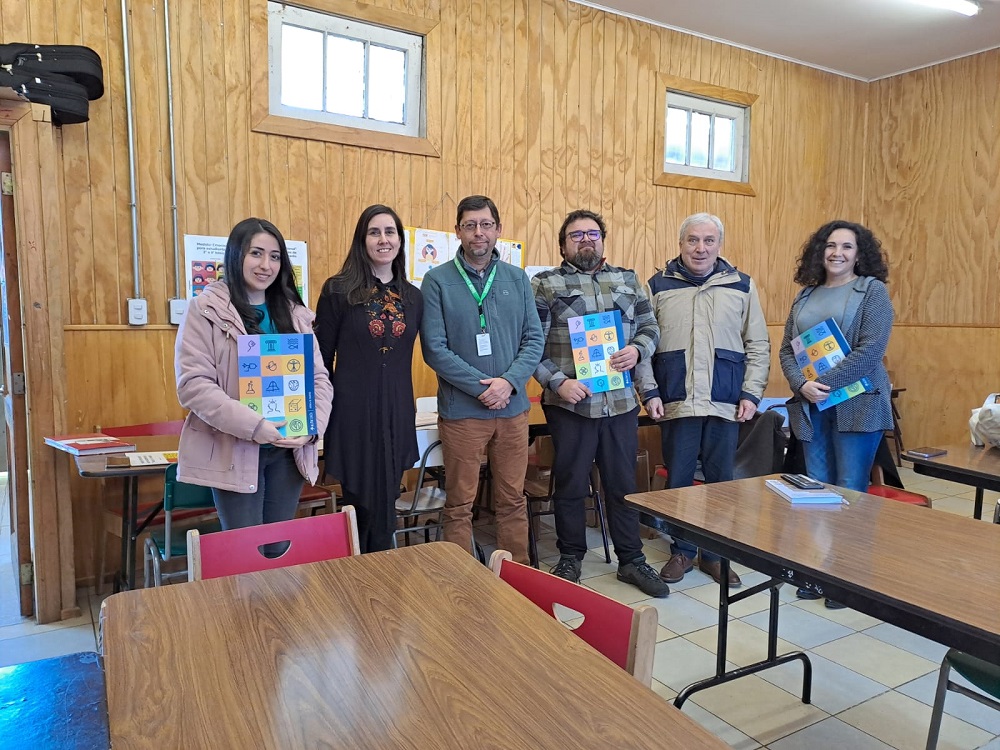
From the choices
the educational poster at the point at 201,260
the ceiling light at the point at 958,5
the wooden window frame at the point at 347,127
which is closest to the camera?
the educational poster at the point at 201,260

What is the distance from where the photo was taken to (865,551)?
1623 millimetres

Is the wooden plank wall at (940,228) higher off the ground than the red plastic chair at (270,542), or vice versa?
the wooden plank wall at (940,228)

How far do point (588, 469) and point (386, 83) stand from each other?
2.55m

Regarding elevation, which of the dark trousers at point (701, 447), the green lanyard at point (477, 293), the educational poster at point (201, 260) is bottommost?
the dark trousers at point (701, 447)

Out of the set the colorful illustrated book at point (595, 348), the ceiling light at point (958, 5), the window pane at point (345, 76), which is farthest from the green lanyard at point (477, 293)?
the ceiling light at point (958, 5)

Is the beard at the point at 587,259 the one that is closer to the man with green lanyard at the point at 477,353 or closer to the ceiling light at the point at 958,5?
the man with green lanyard at the point at 477,353

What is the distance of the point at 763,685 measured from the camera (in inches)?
95.7

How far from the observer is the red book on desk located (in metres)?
2.71

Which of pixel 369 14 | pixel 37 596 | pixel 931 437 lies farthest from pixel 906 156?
pixel 37 596

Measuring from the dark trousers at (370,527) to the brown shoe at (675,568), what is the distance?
1.41m

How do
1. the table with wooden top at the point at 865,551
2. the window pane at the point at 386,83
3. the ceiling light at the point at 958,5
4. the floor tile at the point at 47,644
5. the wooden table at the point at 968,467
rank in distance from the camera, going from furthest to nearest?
the ceiling light at the point at 958,5, the window pane at the point at 386,83, the floor tile at the point at 47,644, the wooden table at the point at 968,467, the table with wooden top at the point at 865,551

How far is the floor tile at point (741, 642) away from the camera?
8.61 feet

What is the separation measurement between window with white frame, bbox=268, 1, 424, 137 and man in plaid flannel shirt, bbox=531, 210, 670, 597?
5.23 ft

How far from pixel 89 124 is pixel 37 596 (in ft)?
6.85
